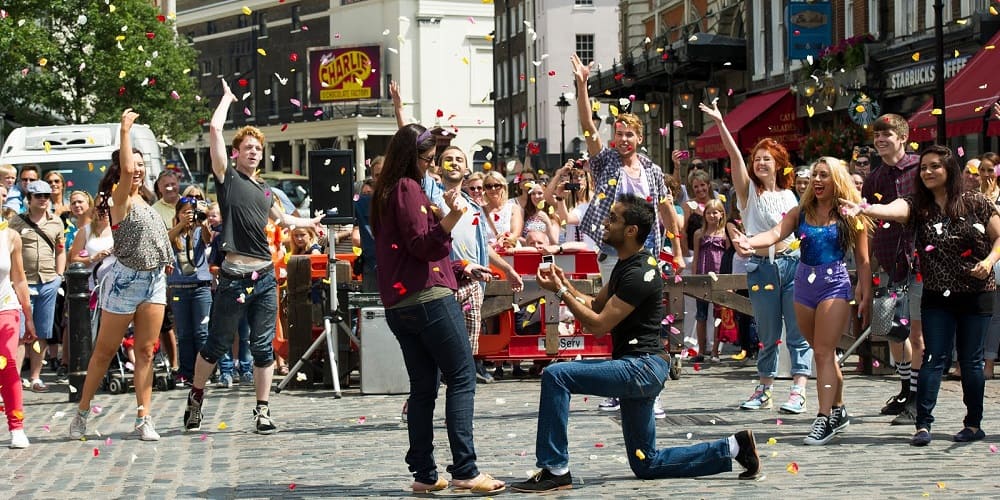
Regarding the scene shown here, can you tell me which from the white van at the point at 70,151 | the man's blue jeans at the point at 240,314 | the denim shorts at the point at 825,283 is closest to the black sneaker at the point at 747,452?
the denim shorts at the point at 825,283

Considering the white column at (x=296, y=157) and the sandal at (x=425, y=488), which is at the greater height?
the white column at (x=296, y=157)

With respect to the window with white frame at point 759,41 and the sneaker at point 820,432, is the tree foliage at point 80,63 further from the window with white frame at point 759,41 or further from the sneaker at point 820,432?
the sneaker at point 820,432

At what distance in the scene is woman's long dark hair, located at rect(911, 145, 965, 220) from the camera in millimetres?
9000

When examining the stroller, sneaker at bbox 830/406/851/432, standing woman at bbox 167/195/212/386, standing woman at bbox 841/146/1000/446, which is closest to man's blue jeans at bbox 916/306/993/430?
standing woman at bbox 841/146/1000/446

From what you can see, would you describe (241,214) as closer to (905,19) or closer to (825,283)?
(825,283)

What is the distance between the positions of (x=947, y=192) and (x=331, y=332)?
5717 mm

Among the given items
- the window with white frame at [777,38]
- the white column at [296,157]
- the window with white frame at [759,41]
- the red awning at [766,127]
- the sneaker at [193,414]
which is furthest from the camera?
the white column at [296,157]

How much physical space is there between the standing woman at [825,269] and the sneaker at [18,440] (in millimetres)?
4580

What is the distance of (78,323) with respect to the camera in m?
12.9

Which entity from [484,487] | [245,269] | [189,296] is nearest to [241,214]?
[245,269]

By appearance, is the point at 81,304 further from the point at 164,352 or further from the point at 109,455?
the point at 109,455

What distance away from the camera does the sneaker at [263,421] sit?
394 inches

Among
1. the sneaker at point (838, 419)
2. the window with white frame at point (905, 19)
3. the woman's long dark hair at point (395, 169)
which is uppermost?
the window with white frame at point (905, 19)

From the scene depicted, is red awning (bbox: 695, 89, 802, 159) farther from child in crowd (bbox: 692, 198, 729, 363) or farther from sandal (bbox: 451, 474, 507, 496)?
sandal (bbox: 451, 474, 507, 496)
